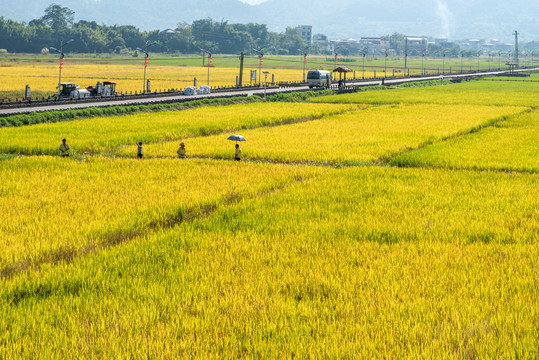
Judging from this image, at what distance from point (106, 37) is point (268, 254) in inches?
5863

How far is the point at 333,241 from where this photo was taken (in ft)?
42.5

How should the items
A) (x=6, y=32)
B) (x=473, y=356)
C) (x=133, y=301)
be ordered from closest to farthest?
1. (x=473, y=356)
2. (x=133, y=301)
3. (x=6, y=32)

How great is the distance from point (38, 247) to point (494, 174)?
50.3 ft

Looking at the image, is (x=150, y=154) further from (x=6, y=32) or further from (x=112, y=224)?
(x=6, y=32)

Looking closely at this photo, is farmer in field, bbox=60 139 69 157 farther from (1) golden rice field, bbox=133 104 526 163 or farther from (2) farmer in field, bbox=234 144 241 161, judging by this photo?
(2) farmer in field, bbox=234 144 241 161

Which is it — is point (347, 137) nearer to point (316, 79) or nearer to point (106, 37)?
point (316, 79)

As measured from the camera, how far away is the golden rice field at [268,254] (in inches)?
329

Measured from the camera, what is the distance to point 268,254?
39.1 feet

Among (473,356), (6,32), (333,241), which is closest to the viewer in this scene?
(473,356)

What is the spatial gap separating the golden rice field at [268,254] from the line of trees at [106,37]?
→ 11960cm

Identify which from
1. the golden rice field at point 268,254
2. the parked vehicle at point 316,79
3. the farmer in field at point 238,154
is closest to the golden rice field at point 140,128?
the golden rice field at point 268,254

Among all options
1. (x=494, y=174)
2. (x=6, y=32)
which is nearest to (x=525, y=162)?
(x=494, y=174)

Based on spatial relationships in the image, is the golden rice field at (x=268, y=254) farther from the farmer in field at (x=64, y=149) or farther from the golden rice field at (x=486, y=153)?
the farmer in field at (x=64, y=149)

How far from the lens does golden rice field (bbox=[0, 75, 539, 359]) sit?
27.4ft
